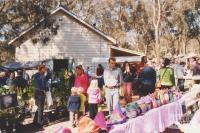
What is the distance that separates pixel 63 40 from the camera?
36125mm

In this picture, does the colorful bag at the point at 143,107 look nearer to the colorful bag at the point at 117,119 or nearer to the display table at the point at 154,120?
the display table at the point at 154,120

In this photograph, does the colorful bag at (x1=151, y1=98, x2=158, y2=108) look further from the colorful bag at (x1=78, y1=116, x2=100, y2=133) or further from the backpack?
the backpack

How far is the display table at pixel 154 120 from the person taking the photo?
889 centimetres

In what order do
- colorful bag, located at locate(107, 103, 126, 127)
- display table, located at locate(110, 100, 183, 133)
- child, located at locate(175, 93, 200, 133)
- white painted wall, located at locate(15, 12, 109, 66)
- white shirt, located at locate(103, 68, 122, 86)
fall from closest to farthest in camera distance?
1. child, located at locate(175, 93, 200, 133)
2. display table, located at locate(110, 100, 183, 133)
3. colorful bag, located at locate(107, 103, 126, 127)
4. white shirt, located at locate(103, 68, 122, 86)
5. white painted wall, located at locate(15, 12, 109, 66)

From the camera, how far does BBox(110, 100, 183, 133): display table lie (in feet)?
29.2

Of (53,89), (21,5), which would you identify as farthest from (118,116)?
(21,5)

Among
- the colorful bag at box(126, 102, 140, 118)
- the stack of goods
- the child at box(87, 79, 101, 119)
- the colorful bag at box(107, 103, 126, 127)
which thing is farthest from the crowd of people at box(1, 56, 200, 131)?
the colorful bag at box(107, 103, 126, 127)

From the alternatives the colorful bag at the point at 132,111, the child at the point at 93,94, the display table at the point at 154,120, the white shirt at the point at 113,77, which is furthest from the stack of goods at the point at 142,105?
the child at the point at 93,94

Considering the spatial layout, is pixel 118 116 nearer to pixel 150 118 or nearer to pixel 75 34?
pixel 150 118

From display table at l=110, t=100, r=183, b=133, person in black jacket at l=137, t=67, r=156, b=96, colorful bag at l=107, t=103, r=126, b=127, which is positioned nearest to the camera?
display table at l=110, t=100, r=183, b=133

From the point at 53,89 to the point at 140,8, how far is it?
4895 centimetres

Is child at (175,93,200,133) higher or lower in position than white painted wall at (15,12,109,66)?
lower

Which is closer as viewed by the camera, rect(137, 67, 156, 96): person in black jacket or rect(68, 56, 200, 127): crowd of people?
rect(68, 56, 200, 127): crowd of people

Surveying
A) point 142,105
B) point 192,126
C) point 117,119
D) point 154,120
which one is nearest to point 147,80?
point 142,105
